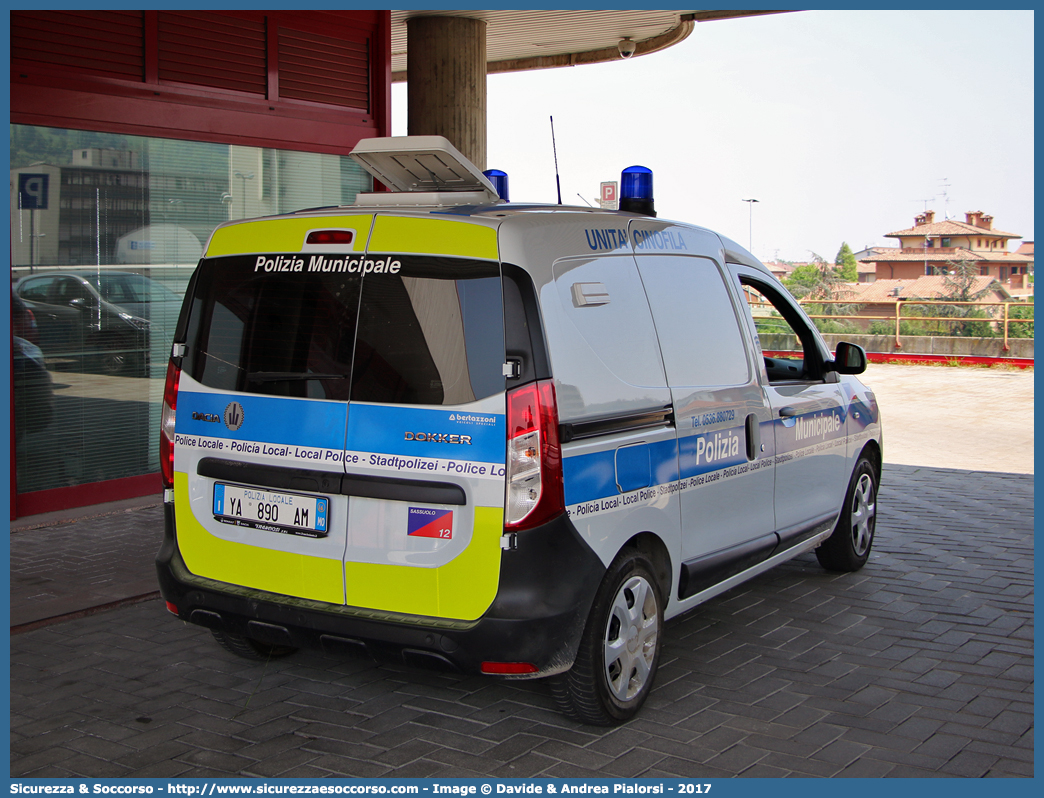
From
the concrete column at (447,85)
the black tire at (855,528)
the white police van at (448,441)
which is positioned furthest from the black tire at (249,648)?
the concrete column at (447,85)

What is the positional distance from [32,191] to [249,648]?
473 centimetres

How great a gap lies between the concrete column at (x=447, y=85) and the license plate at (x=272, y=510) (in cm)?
658

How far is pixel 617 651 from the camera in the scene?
12.9ft

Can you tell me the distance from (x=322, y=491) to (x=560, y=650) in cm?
102

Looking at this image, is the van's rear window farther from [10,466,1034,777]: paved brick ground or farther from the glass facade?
the glass facade

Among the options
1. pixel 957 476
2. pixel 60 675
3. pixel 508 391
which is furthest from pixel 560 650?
pixel 957 476

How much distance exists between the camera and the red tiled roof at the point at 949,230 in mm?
97000

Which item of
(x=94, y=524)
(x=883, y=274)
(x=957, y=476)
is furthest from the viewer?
(x=883, y=274)

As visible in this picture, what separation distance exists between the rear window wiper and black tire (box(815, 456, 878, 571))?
3.64 metres

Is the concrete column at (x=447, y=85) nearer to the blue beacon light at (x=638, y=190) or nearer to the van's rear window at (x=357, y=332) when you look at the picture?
the blue beacon light at (x=638, y=190)

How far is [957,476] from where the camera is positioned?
10141 mm

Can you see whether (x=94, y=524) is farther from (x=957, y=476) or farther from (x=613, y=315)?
(x=957, y=476)

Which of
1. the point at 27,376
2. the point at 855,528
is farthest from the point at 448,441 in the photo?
the point at 27,376

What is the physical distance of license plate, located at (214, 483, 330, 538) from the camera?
12.2ft
